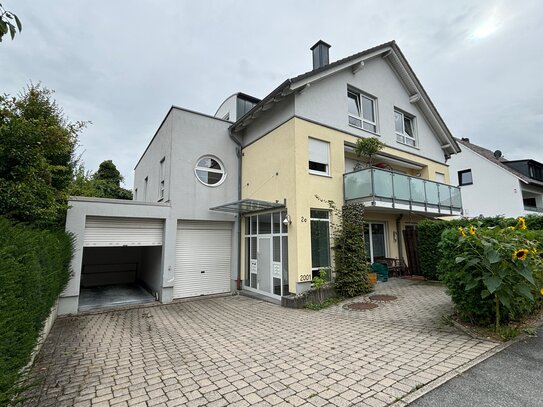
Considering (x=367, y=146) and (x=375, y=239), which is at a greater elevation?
(x=367, y=146)

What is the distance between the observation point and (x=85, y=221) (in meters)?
9.43

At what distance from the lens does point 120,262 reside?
1598cm

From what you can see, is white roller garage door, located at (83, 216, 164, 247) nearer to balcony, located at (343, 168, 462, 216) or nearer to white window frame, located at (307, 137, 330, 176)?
white window frame, located at (307, 137, 330, 176)

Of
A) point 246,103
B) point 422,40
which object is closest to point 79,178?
point 246,103

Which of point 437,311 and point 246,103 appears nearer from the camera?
point 437,311

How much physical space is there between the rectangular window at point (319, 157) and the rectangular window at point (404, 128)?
17.6 feet

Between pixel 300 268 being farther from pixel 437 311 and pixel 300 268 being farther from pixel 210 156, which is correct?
pixel 210 156

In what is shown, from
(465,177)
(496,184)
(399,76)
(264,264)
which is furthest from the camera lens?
(465,177)

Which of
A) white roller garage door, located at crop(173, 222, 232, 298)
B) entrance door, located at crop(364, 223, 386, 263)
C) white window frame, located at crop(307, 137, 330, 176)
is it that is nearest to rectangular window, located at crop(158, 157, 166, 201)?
white roller garage door, located at crop(173, 222, 232, 298)

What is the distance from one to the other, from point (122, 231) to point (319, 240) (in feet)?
24.3

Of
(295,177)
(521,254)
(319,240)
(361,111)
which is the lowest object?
(521,254)

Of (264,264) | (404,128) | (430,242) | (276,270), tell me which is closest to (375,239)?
(430,242)

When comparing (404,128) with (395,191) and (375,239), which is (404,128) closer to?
(395,191)

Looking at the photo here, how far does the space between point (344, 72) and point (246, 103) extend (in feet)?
17.9
